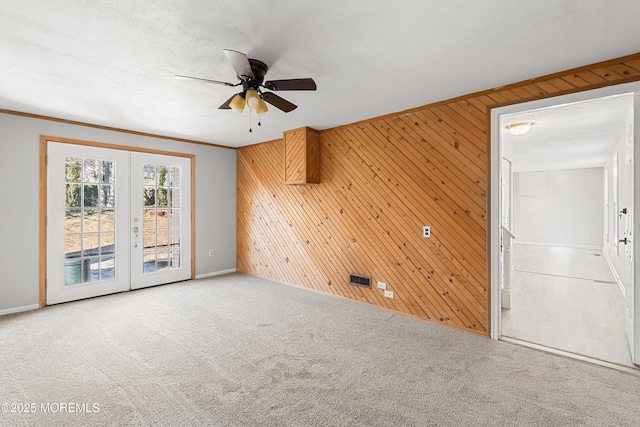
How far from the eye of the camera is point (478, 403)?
2033 mm

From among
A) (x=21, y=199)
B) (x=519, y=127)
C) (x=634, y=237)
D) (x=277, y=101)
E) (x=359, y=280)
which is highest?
(x=519, y=127)

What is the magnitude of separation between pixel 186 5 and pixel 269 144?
3645 mm

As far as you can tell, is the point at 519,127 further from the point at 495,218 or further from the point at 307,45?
the point at 307,45

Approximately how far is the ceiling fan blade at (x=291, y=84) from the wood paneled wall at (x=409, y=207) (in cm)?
178

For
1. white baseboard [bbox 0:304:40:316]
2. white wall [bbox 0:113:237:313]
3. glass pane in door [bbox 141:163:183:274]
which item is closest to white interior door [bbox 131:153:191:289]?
glass pane in door [bbox 141:163:183:274]

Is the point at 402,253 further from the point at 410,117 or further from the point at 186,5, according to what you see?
the point at 186,5

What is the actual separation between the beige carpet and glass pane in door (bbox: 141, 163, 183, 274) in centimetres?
146

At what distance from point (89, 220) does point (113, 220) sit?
0.96ft

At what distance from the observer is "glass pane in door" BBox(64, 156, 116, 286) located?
4.18 m

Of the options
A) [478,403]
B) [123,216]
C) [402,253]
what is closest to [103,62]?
→ [123,216]

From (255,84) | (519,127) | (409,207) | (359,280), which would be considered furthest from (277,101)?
Answer: (519,127)

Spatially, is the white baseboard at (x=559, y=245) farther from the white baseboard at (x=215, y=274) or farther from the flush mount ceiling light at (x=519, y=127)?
the white baseboard at (x=215, y=274)

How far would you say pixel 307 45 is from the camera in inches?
85.4

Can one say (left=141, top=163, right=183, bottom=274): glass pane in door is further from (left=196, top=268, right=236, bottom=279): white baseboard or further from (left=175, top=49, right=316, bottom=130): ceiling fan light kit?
(left=175, top=49, right=316, bottom=130): ceiling fan light kit
